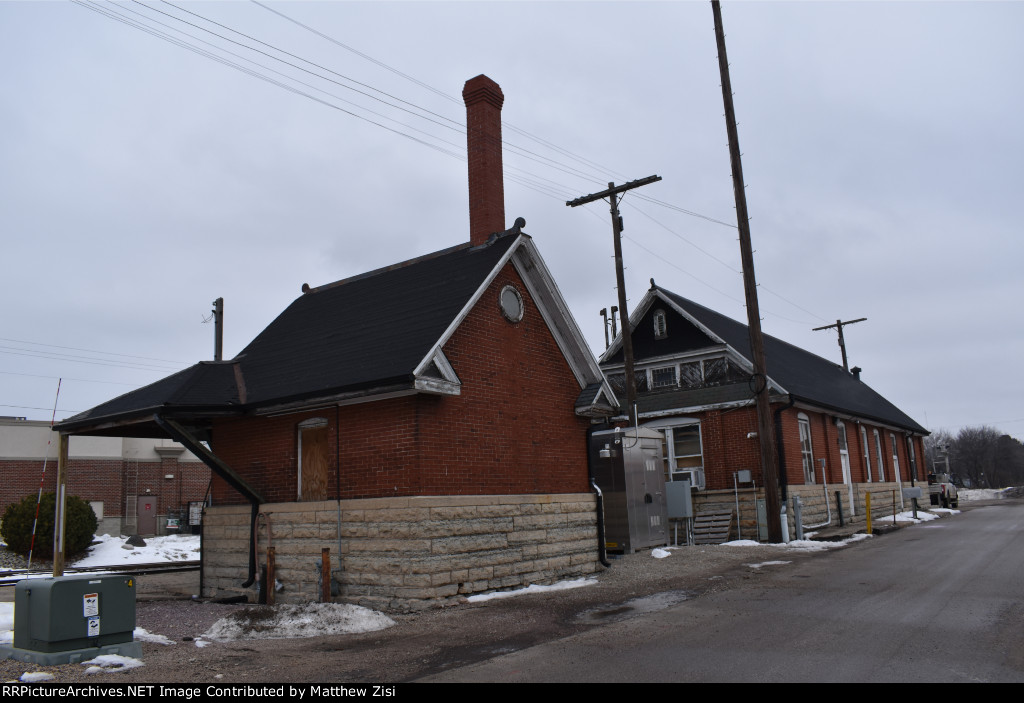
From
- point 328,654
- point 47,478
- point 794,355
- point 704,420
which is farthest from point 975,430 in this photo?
point 328,654

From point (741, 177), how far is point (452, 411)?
37.3 feet

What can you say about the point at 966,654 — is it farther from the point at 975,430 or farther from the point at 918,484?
the point at 975,430

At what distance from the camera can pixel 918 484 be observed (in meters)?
39.6

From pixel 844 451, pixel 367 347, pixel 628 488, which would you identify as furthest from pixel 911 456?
pixel 367 347

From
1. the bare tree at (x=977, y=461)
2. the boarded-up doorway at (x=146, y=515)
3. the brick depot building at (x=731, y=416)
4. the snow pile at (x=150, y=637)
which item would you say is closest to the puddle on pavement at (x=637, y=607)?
the snow pile at (x=150, y=637)

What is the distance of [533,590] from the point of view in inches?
515

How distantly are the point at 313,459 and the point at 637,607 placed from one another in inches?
234

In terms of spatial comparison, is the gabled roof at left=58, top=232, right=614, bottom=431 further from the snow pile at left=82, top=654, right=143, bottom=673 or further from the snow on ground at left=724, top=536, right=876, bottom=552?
the snow on ground at left=724, top=536, right=876, bottom=552

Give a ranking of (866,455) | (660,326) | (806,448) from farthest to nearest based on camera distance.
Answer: (866,455)
(660,326)
(806,448)

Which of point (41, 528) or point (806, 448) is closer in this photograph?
point (41, 528)

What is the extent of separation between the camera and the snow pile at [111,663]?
7418mm

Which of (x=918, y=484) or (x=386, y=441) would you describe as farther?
(x=918, y=484)

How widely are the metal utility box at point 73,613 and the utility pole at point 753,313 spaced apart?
49.0 ft

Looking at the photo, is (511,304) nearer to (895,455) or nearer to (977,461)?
(895,455)
